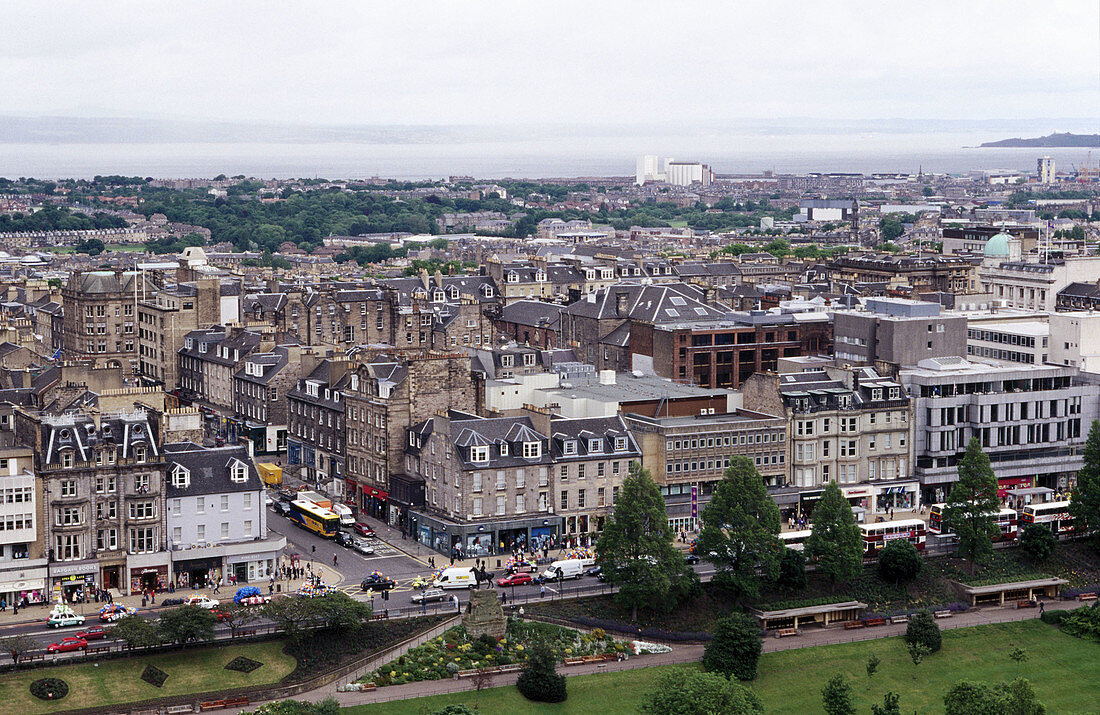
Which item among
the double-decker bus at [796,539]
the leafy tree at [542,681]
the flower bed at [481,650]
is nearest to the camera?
the leafy tree at [542,681]

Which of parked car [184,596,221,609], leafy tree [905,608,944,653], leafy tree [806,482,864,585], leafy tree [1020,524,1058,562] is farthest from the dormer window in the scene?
leafy tree [1020,524,1058,562]

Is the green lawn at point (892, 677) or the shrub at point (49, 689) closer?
the shrub at point (49, 689)

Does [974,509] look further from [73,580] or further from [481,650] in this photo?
[73,580]

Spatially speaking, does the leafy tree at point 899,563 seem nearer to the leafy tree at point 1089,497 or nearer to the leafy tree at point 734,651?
the leafy tree at point 1089,497

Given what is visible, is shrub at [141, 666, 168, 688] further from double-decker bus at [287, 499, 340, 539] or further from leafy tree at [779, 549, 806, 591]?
leafy tree at [779, 549, 806, 591]

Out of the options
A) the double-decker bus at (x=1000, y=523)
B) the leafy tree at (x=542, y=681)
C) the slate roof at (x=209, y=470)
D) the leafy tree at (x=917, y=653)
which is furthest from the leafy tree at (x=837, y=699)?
the slate roof at (x=209, y=470)

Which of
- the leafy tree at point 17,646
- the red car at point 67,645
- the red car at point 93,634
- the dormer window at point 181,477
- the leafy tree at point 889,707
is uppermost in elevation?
the dormer window at point 181,477

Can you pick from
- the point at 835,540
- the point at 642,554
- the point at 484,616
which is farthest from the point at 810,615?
the point at 484,616
